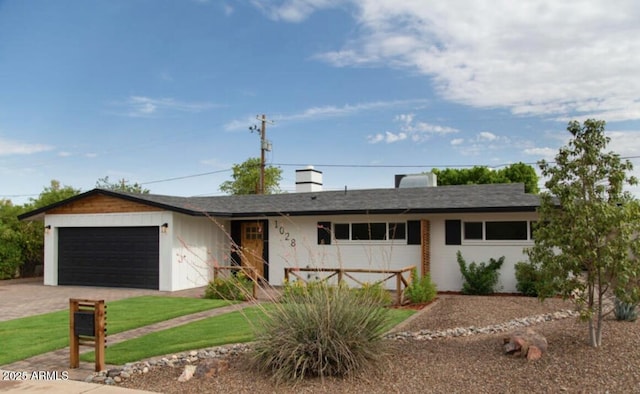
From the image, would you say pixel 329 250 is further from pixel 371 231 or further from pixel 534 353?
pixel 534 353

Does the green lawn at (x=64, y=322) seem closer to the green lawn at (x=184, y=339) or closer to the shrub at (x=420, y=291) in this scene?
the green lawn at (x=184, y=339)

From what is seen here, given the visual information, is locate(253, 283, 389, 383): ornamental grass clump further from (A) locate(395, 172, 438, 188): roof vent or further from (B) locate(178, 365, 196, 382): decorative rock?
(A) locate(395, 172, 438, 188): roof vent

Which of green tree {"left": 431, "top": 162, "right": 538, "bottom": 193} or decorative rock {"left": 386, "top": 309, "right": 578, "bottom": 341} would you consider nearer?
decorative rock {"left": 386, "top": 309, "right": 578, "bottom": 341}

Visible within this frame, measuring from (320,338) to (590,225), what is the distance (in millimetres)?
3389

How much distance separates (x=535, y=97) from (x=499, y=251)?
6.36 m

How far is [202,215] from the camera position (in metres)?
15.8

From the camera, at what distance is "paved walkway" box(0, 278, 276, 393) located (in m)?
6.50

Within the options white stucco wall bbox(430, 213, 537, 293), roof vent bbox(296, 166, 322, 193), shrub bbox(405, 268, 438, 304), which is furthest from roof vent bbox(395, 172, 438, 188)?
shrub bbox(405, 268, 438, 304)

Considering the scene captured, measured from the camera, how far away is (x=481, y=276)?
534 inches

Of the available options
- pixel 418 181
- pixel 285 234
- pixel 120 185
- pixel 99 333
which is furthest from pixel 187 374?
pixel 120 185

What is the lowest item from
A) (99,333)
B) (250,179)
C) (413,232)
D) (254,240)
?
(99,333)

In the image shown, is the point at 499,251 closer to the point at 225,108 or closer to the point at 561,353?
the point at 561,353

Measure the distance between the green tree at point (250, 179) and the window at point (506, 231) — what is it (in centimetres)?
3057

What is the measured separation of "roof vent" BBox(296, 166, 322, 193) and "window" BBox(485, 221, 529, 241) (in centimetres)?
813
